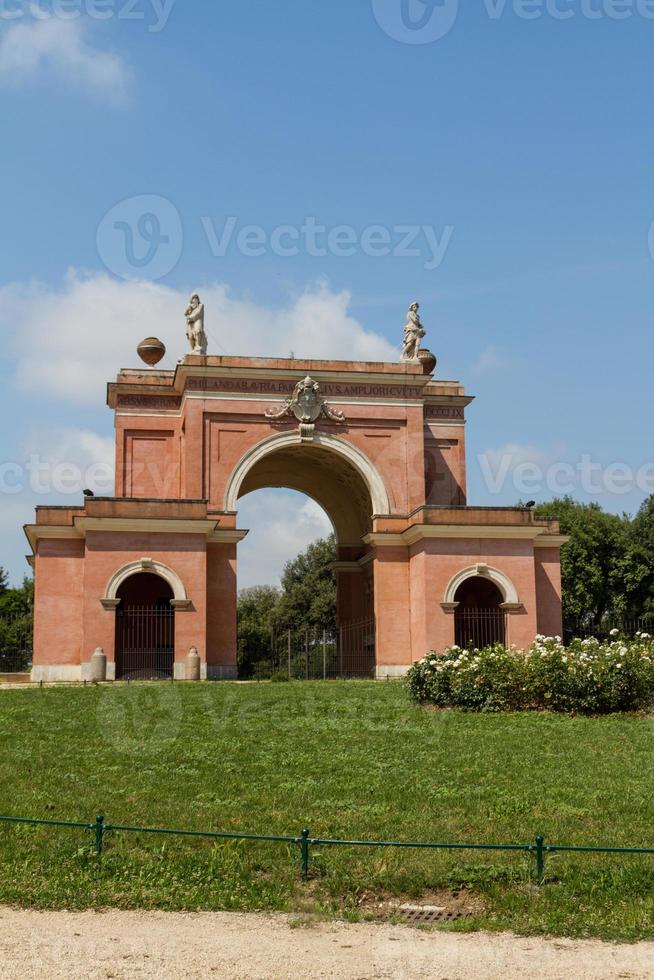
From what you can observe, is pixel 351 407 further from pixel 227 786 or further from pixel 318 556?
pixel 318 556

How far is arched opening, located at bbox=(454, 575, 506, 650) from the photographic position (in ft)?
124

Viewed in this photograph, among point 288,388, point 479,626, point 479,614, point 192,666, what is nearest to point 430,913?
point 192,666

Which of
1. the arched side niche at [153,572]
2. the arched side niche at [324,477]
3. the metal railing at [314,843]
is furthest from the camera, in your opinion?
the arched side niche at [324,477]

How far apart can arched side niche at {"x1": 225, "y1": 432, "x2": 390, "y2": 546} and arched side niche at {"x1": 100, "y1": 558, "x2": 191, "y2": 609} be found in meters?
3.87

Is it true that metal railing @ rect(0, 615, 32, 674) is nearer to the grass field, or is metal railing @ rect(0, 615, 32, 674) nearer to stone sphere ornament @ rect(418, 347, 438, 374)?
stone sphere ornament @ rect(418, 347, 438, 374)

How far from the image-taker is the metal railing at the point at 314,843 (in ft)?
33.5

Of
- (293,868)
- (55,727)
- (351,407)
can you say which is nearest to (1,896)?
(293,868)

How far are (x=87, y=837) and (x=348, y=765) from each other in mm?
4791

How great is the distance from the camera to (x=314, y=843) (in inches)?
436

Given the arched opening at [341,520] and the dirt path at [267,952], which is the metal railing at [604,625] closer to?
the arched opening at [341,520]

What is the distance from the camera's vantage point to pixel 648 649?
23172mm

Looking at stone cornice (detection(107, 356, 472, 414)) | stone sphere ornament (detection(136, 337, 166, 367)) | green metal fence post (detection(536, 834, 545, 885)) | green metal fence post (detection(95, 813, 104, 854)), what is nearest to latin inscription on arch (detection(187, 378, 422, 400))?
stone cornice (detection(107, 356, 472, 414))

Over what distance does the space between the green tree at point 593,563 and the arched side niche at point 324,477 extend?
53.4ft

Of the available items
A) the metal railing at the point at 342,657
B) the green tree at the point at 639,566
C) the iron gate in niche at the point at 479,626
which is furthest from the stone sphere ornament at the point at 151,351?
the green tree at the point at 639,566
